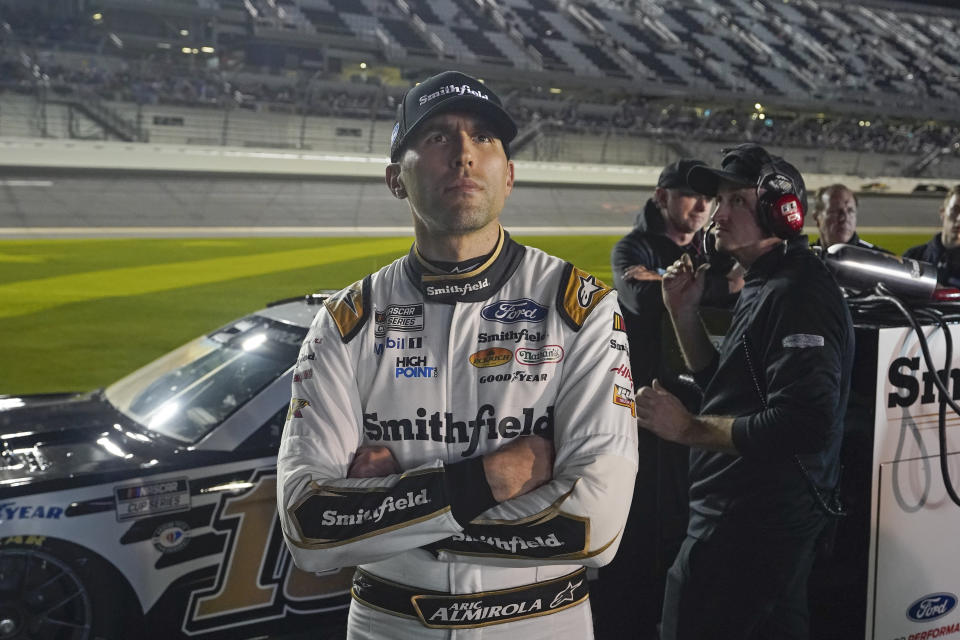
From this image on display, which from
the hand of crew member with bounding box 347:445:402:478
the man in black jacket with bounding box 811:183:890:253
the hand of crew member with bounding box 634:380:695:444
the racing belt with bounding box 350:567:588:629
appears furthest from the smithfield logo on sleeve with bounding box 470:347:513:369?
the man in black jacket with bounding box 811:183:890:253

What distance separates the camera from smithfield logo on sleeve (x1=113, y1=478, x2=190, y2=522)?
9.10 ft

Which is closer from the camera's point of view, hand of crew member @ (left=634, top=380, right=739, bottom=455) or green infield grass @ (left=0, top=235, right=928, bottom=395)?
hand of crew member @ (left=634, top=380, right=739, bottom=455)

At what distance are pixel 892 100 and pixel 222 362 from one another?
5206 centimetres

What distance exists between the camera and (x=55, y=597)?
278 cm

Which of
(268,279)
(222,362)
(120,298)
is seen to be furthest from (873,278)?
(268,279)

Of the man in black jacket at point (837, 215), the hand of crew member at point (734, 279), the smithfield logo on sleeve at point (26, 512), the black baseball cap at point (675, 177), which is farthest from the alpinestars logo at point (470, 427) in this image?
the man in black jacket at point (837, 215)

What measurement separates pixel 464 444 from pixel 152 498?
169cm

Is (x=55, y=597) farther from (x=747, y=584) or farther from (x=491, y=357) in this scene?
(x=747, y=584)

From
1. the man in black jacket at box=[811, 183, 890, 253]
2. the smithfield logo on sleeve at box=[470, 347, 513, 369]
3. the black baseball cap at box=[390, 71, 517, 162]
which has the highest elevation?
the black baseball cap at box=[390, 71, 517, 162]

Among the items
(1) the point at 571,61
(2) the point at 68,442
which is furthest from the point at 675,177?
(1) the point at 571,61

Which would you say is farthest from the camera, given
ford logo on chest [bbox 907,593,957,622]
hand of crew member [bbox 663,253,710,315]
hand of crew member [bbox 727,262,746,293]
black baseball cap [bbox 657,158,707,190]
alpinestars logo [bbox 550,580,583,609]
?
black baseball cap [bbox 657,158,707,190]

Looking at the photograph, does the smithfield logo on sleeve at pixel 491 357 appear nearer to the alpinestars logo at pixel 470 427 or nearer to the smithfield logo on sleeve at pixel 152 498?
the alpinestars logo at pixel 470 427

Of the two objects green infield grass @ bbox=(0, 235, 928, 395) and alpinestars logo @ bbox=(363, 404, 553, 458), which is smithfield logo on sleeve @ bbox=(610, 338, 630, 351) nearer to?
alpinestars logo @ bbox=(363, 404, 553, 458)

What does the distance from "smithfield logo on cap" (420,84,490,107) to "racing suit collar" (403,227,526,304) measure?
276mm
